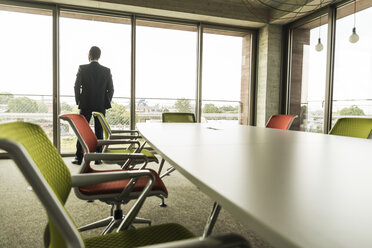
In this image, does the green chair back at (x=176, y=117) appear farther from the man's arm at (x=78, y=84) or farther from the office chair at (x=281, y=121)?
the man's arm at (x=78, y=84)

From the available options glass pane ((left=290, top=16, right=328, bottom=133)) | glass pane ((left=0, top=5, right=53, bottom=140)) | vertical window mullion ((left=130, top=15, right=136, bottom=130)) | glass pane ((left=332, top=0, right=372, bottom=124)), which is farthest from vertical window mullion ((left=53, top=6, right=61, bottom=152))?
glass pane ((left=332, top=0, right=372, bottom=124))

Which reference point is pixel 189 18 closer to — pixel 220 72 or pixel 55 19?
pixel 220 72

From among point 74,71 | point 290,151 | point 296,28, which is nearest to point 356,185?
point 290,151

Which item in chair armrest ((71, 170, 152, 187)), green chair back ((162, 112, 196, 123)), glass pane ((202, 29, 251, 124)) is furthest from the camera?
glass pane ((202, 29, 251, 124))

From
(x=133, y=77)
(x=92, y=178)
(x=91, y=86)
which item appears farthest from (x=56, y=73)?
(x=92, y=178)

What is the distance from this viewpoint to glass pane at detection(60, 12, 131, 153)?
5070mm

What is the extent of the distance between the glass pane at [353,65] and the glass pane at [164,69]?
2.78 metres

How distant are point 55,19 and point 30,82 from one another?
4.11ft

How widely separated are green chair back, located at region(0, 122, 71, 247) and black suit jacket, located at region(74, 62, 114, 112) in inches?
141

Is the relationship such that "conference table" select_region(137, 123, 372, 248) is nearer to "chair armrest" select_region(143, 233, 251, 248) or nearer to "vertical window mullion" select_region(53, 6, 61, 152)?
"chair armrest" select_region(143, 233, 251, 248)

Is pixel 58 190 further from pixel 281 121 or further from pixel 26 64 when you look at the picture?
pixel 26 64

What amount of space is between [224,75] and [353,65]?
2519mm

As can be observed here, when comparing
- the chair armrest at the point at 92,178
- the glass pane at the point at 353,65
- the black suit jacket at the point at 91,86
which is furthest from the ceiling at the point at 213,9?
the chair armrest at the point at 92,178

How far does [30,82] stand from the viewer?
16.1ft
